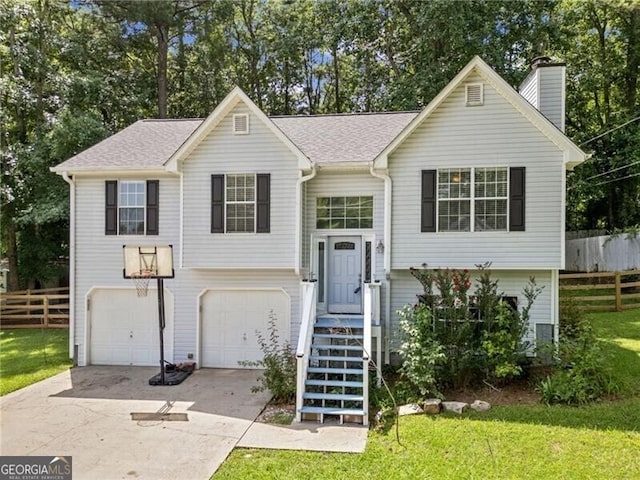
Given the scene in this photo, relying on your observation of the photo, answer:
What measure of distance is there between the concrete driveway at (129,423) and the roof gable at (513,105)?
6.29m

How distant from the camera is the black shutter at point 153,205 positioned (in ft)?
35.1

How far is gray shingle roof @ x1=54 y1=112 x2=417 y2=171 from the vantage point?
1047cm

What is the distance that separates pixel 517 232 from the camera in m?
9.03

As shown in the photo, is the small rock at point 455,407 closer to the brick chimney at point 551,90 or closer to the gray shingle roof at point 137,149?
the brick chimney at point 551,90

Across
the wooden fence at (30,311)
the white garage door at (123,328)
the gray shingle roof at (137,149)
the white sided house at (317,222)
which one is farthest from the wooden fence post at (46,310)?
the gray shingle roof at (137,149)

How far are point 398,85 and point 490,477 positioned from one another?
18606 millimetres

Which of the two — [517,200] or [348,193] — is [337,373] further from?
[517,200]

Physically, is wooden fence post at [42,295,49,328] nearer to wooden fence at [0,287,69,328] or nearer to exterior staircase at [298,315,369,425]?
wooden fence at [0,287,69,328]

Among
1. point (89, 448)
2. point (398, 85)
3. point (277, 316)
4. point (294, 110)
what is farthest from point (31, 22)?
point (89, 448)

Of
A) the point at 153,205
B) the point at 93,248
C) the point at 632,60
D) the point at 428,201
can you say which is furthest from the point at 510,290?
the point at 632,60

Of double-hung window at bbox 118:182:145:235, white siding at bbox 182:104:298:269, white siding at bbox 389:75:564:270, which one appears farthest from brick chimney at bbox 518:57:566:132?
double-hung window at bbox 118:182:145:235

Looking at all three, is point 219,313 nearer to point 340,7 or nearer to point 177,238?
point 177,238

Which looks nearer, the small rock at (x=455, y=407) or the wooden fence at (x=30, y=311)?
the small rock at (x=455, y=407)

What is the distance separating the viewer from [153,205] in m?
10.7
